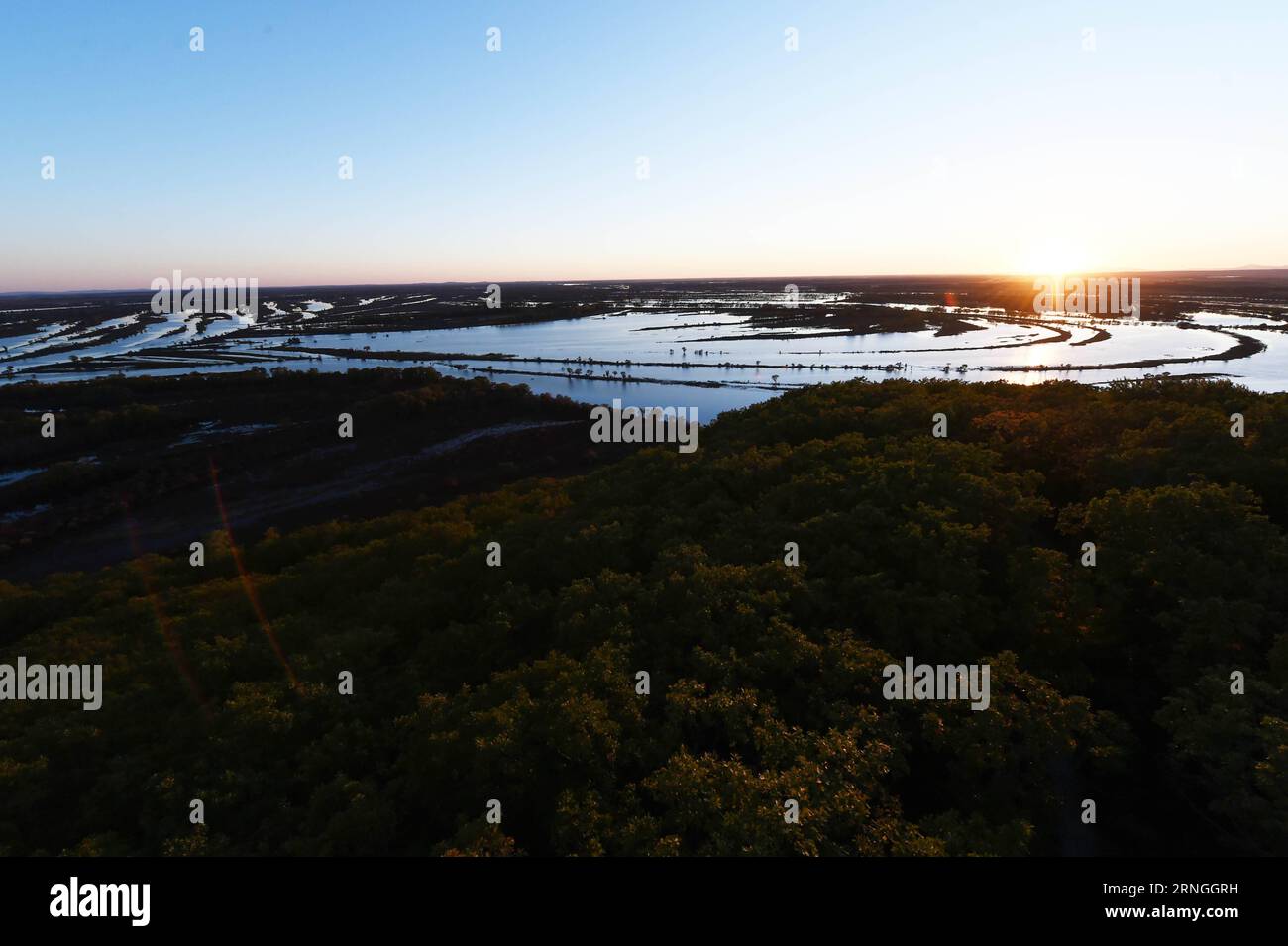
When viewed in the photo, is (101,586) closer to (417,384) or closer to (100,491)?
(100,491)

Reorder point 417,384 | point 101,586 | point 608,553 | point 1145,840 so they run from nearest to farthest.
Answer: point 1145,840 → point 608,553 → point 101,586 → point 417,384
